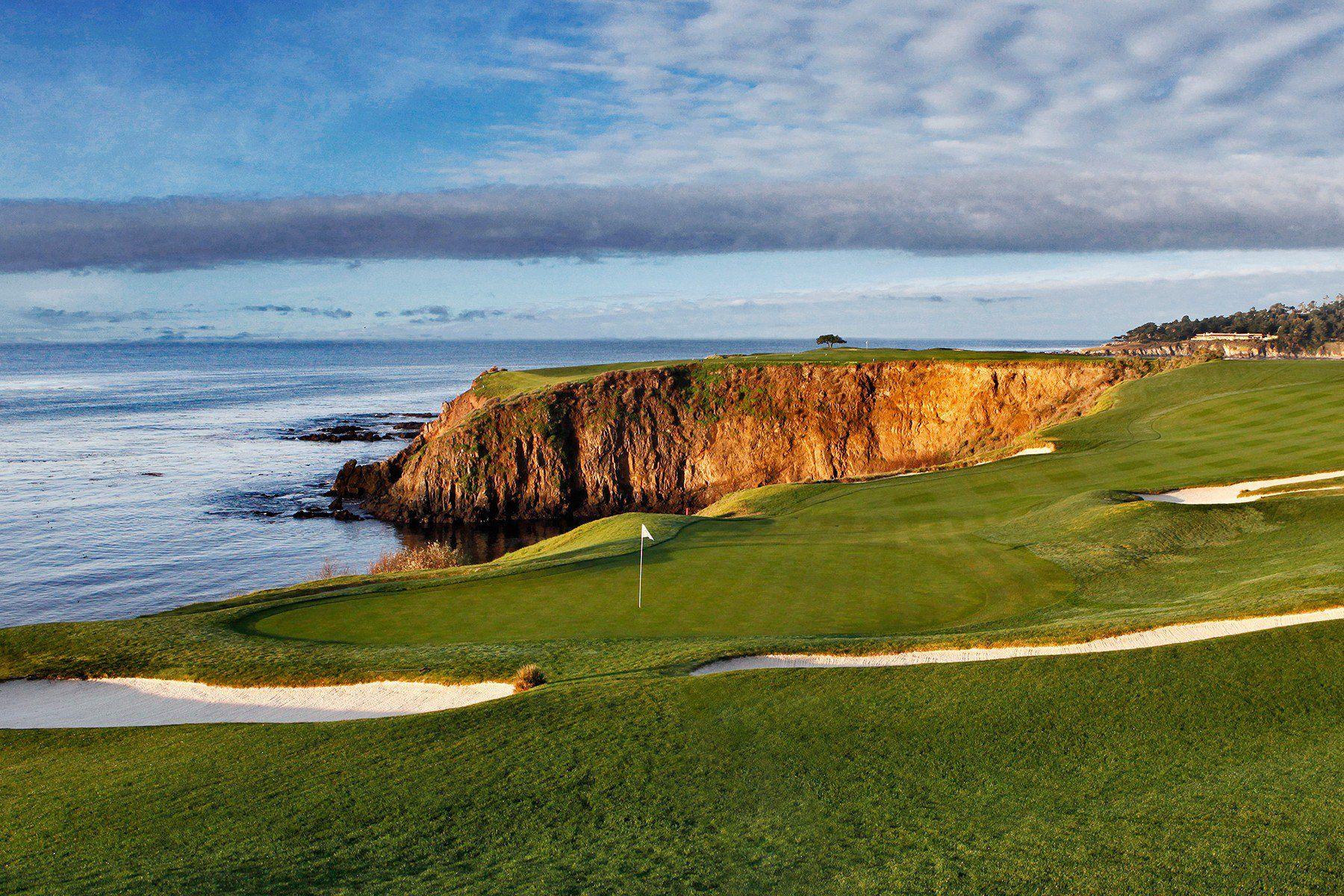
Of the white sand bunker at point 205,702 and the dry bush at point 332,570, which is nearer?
the white sand bunker at point 205,702

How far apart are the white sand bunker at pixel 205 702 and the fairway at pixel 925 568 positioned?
2.28m

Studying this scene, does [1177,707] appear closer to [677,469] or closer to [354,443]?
[677,469]

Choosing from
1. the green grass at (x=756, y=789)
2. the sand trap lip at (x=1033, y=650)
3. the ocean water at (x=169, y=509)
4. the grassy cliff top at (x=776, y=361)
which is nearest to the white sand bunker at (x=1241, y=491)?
the sand trap lip at (x=1033, y=650)

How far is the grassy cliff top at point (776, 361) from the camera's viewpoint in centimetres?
5772

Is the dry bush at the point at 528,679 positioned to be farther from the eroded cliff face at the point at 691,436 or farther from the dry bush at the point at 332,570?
the eroded cliff face at the point at 691,436

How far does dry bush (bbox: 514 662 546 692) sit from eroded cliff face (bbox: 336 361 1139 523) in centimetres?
4223

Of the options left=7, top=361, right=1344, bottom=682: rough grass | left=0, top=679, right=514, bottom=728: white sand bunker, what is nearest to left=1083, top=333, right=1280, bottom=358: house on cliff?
left=7, top=361, right=1344, bottom=682: rough grass

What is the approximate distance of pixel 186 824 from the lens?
808cm

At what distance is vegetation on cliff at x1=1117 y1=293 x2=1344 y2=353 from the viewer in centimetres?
11819

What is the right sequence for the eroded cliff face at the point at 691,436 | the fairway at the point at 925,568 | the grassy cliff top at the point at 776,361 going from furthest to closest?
the grassy cliff top at the point at 776,361
the eroded cliff face at the point at 691,436
the fairway at the point at 925,568

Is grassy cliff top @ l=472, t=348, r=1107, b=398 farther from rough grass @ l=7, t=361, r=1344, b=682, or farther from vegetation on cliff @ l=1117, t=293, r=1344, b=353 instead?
vegetation on cliff @ l=1117, t=293, r=1344, b=353

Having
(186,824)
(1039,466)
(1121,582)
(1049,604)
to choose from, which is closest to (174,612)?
(186,824)

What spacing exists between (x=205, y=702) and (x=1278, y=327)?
506ft

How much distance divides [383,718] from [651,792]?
174 inches
